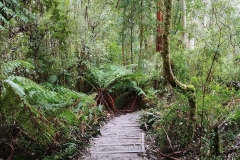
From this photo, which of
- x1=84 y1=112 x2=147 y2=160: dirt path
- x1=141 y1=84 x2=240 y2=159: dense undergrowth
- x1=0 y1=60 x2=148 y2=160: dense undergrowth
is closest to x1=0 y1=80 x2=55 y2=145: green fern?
x1=0 y1=60 x2=148 y2=160: dense undergrowth

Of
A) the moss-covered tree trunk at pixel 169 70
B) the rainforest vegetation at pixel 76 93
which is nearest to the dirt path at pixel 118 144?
the rainforest vegetation at pixel 76 93

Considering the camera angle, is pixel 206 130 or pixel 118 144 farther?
pixel 118 144

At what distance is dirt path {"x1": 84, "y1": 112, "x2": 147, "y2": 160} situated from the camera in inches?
151

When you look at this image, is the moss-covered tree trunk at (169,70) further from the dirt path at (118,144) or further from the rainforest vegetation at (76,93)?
the dirt path at (118,144)

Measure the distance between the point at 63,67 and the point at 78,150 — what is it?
230cm

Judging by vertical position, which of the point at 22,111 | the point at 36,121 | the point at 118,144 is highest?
the point at 22,111

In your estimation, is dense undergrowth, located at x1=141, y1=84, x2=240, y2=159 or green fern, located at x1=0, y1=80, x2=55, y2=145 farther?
dense undergrowth, located at x1=141, y1=84, x2=240, y2=159

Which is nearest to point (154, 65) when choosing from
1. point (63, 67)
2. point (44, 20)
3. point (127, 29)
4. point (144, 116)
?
point (127, 29)

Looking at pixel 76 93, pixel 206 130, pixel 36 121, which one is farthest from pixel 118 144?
pixel 36 121

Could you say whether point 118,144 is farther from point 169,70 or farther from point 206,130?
point 169,70

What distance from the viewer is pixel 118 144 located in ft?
14.4

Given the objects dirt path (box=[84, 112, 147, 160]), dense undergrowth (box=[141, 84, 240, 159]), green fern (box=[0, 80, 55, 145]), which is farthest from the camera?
dirt path (box=[84, 112, 147, 160])

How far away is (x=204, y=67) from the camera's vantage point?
354cm

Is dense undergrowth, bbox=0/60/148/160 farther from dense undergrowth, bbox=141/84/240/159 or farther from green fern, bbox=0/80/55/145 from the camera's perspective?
dense undergrowth, bbox=141/84/240/159
